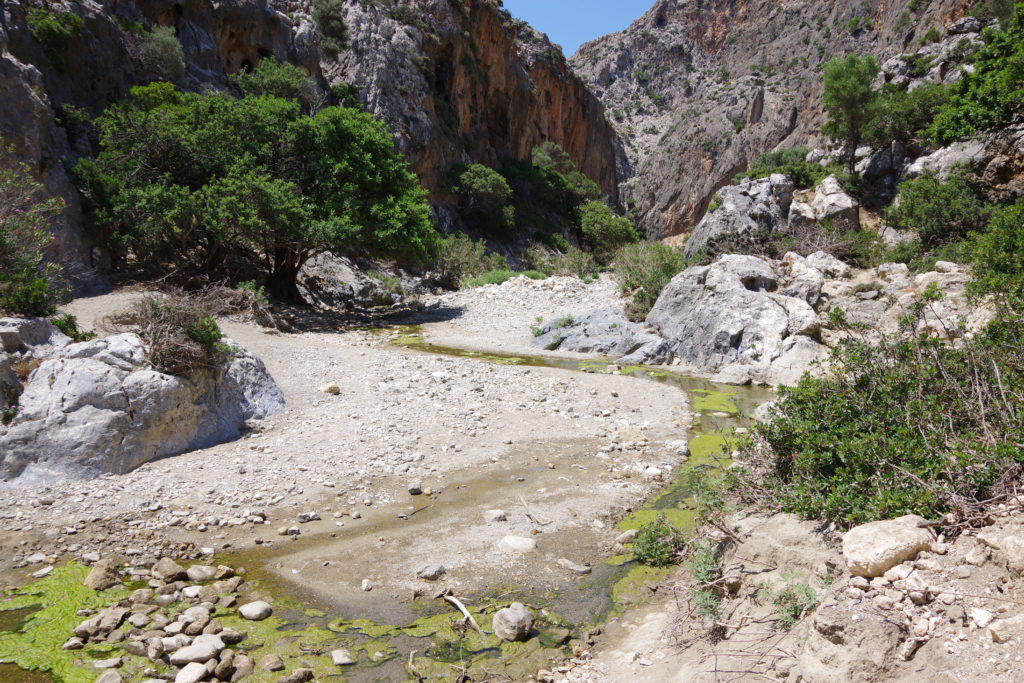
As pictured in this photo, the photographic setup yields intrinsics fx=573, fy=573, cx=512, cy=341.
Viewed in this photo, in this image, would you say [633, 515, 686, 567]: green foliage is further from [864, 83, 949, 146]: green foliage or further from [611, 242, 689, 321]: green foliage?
[864, 83, 949, 146]: green foliage

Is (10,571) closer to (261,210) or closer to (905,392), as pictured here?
(905,392)

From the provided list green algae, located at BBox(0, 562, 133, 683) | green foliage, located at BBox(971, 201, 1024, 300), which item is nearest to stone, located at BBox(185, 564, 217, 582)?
green algae, located at BBox(0, 562, 133, 683)

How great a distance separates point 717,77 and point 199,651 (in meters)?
85.8

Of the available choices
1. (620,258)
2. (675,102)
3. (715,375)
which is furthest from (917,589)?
(675,102)

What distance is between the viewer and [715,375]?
13.8m

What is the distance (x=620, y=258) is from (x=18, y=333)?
24.5m

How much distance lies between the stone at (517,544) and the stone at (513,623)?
1096mm

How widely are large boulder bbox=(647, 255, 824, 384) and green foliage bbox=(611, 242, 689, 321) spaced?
4.82 ft

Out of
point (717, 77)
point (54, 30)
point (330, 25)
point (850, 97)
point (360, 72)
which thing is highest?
point (717, 77)

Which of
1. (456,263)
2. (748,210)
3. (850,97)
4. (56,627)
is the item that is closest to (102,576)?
(56,627)

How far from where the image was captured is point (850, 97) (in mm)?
27688

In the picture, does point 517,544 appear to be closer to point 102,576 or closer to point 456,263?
point 102,576

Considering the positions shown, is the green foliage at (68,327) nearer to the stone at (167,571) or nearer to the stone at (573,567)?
the stone at (167,571)

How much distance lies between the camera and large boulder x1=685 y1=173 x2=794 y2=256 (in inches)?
861
